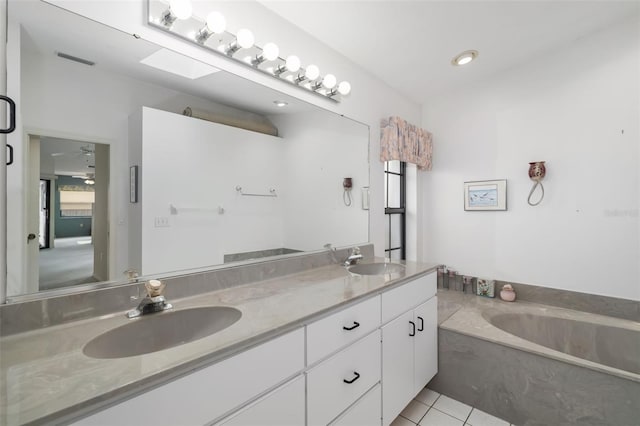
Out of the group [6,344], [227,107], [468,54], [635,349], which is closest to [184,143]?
[227,107]

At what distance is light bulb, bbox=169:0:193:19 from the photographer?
115cm

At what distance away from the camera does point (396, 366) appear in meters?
1.58

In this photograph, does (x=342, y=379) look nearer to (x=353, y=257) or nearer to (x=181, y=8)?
(x=353, y=257)

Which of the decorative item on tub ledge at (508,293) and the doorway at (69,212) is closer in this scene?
the doorway at (69,212)

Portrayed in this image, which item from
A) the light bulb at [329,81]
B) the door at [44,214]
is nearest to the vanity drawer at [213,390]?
the door at [44,214]

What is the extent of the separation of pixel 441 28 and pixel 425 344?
2129 mm

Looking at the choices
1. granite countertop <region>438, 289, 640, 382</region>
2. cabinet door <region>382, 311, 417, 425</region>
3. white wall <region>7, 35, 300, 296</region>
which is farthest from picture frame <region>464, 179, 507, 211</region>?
white wall <region>7, 35, 300, 296</region>

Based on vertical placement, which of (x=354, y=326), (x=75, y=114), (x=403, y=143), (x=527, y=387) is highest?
(x=403, y=143)

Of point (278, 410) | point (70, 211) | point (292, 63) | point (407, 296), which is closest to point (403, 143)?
point (292, 63)

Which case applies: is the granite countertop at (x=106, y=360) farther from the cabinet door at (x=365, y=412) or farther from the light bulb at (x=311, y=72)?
the light bulb at (x=311, y=72)

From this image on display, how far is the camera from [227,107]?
1.51 meters

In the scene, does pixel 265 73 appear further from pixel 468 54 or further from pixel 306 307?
pixel 468 54

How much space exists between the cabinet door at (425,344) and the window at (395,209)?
2.91ft

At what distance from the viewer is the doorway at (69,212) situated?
97cm
